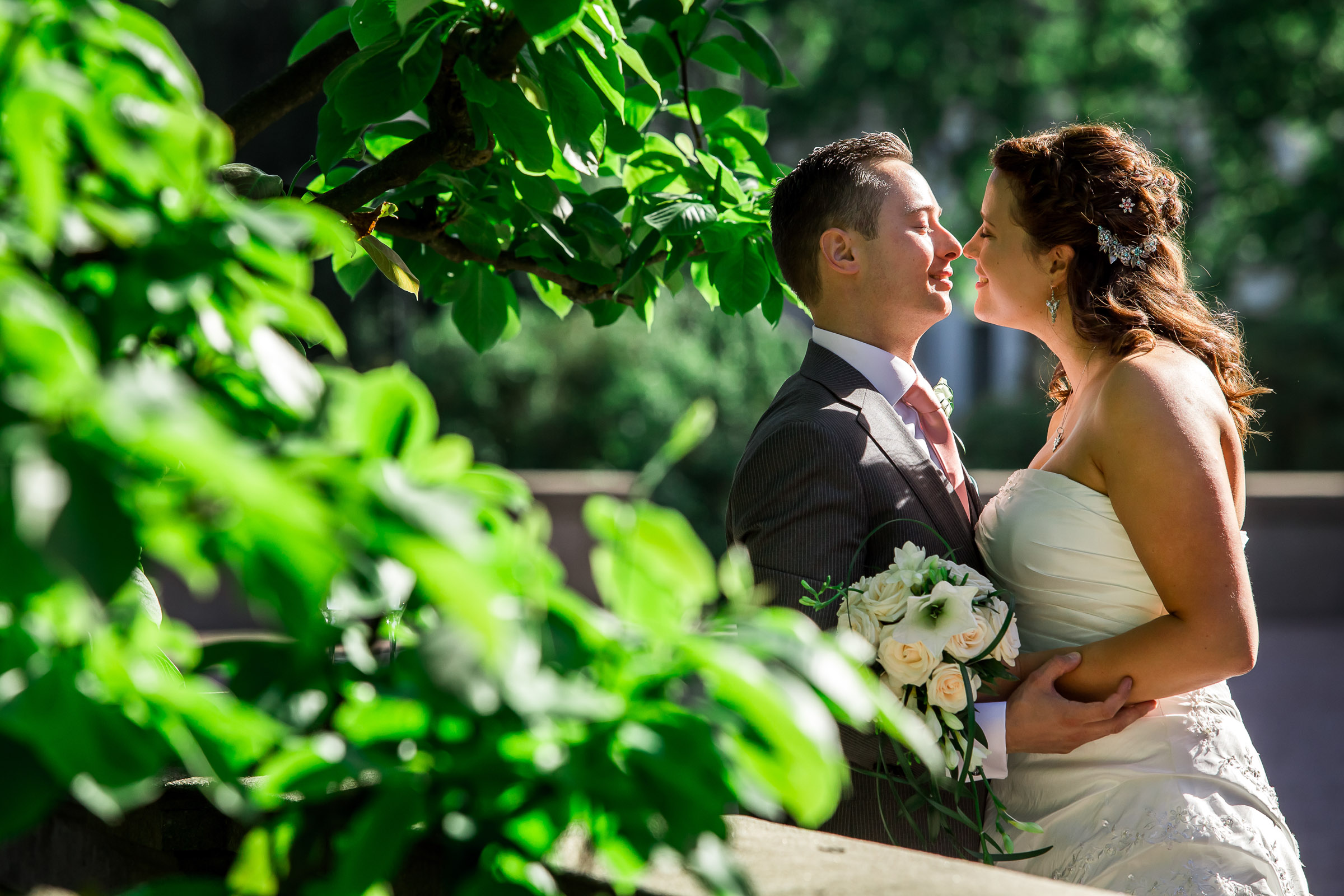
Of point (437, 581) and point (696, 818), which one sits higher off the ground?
point (437, 581)

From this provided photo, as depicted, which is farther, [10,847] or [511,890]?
[10,847]

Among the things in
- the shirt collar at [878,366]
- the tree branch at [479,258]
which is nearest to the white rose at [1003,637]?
the shirt collar at [878,366]

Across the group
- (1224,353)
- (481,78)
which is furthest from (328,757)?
(1224,353)

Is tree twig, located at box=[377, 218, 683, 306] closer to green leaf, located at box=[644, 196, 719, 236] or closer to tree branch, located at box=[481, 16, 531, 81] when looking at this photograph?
green leaf, located at box=[644, 196, 719, 236]

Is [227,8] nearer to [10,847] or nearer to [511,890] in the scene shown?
[10,847]

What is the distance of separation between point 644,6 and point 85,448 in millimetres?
1926

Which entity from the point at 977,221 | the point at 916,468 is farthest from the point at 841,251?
the point at 977,221

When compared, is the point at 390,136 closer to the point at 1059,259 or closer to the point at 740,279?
the point at 740,279

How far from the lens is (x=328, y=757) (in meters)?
0.84

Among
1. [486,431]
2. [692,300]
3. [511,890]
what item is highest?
[511,890]

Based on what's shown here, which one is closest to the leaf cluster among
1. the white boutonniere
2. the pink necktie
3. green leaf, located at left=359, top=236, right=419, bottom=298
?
green leaf, located at left=359, top=236, right=419, bottom=298

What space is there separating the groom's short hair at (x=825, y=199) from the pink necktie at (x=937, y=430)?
1.28 ft

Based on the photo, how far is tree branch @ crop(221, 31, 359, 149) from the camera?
2.19 metres

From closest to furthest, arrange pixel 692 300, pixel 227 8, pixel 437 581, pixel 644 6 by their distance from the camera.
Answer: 1. pixel 437 581
2. pixel 644 6
3. pixel 692 300
4. pixel 227 8
